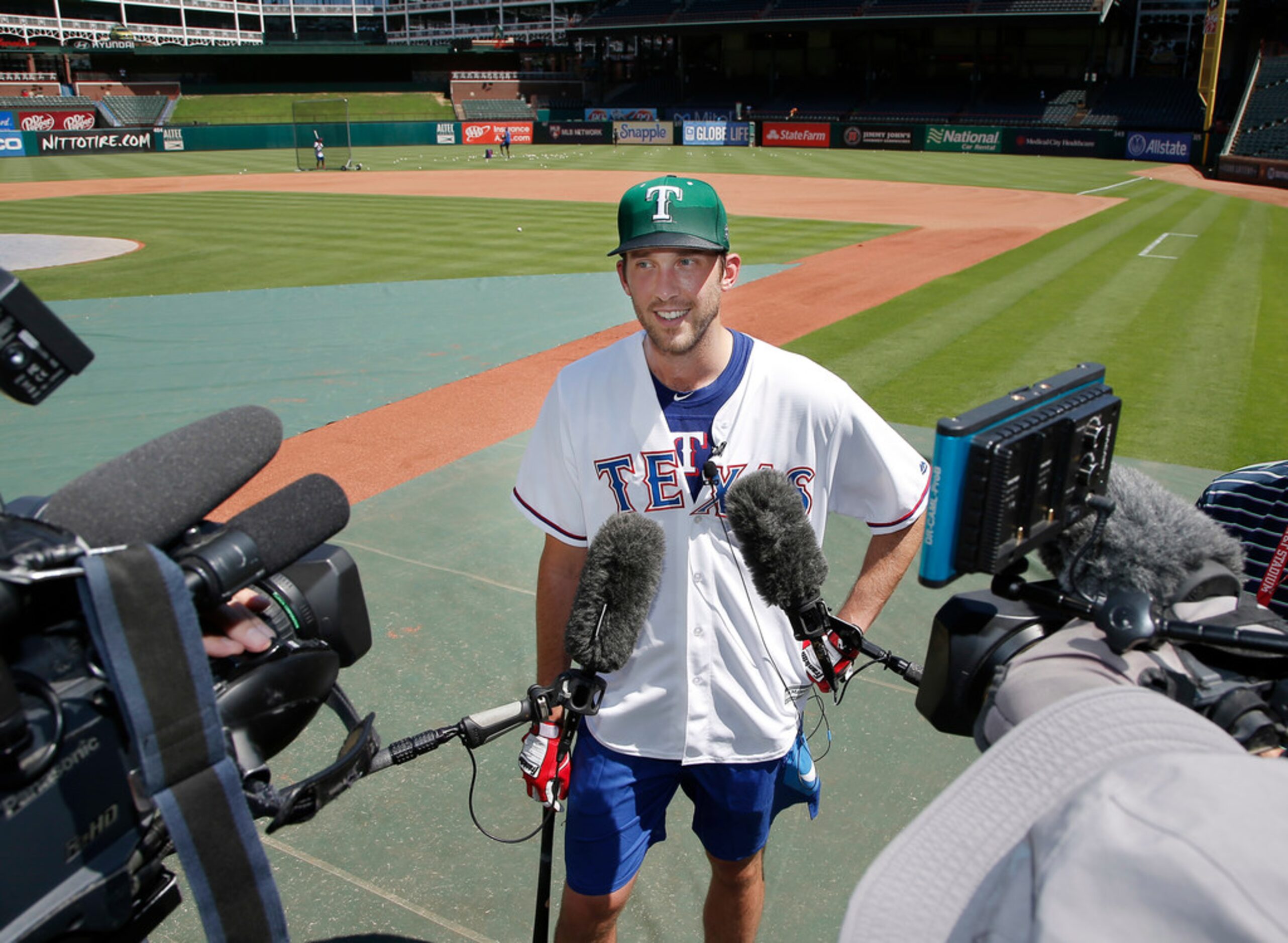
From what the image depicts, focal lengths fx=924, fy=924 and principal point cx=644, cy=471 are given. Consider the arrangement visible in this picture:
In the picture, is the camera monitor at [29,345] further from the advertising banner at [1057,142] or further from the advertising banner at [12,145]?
the advertising banner at [12,145]

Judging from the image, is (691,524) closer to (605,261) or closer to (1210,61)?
(605,261)

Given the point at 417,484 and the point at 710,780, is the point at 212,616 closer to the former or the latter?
the point at 710,780

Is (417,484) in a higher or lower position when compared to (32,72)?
lower

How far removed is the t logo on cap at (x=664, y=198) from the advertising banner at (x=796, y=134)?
4876cm

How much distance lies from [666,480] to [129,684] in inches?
65.3

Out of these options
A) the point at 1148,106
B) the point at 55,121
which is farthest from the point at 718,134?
the point at 55,121

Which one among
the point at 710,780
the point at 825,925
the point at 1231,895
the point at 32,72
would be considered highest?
the point at 32,72

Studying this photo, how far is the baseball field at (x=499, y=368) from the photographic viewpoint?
141 inches

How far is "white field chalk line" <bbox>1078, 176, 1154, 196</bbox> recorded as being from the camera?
2858 centimetres

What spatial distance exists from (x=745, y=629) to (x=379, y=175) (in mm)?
35632

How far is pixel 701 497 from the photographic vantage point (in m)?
2.71

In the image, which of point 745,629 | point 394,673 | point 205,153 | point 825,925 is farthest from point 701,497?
point 205,153

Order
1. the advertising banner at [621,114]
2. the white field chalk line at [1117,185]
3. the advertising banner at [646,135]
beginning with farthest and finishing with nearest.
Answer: the advertising banner at [621,114] → the advertising banner at [646,135] → the white field chalk line at [1117,185]

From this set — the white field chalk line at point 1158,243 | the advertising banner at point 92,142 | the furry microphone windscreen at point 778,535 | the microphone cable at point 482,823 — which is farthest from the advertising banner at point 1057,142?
the furry microphone windscreen at point 778,535
